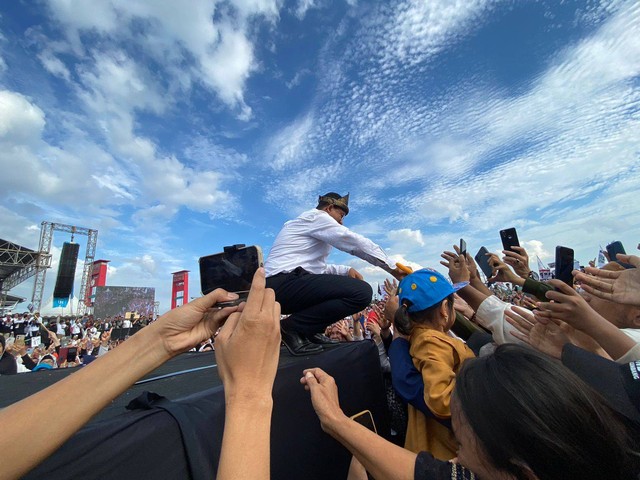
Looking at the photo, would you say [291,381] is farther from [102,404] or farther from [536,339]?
[536,339]

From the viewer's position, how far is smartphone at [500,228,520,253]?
2703 millimetres

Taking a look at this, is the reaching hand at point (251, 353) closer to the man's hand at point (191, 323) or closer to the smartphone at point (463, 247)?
the man's hand at point (191, 323)

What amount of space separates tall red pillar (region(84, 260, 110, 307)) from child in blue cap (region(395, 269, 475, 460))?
36376 millimetres

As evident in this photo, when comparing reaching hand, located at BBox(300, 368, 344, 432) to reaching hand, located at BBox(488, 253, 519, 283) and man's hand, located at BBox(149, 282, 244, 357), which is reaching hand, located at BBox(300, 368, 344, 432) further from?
reaching hand, located at BBox(488, 253, 519, 283)

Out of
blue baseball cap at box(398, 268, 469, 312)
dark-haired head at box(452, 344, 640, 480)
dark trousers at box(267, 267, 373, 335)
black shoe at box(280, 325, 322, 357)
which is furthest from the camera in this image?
dark trousers at box(267, 267, 373, 335)

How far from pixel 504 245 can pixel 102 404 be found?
117 inches

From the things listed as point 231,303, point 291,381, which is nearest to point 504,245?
point 291,381

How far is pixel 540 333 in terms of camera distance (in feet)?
5.46

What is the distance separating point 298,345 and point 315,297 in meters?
0.39

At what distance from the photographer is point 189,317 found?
2.88 ft

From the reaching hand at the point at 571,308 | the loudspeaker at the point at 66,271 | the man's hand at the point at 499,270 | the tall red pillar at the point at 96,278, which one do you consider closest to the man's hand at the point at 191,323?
the reaching hand at the point at 571,308

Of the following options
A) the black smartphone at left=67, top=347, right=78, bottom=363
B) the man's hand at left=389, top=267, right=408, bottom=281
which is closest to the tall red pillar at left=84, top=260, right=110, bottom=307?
the black smartphone at left=67, top=347, right=78, bottom=363

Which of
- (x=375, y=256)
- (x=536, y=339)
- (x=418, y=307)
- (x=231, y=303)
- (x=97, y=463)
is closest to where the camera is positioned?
(x=97, y=463)

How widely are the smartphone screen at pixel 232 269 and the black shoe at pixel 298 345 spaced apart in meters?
0.91
